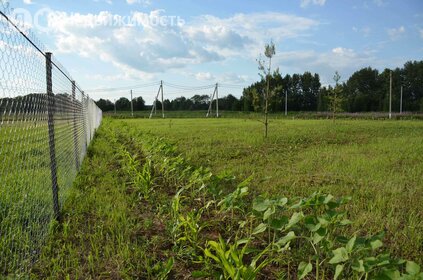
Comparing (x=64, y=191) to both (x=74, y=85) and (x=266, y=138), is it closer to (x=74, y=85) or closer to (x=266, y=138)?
(x=74, y=85)

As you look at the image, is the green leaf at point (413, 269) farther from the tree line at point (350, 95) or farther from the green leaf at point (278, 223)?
the tree line at point (350, 95)

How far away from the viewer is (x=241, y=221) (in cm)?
322

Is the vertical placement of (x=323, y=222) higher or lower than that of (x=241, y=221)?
higher

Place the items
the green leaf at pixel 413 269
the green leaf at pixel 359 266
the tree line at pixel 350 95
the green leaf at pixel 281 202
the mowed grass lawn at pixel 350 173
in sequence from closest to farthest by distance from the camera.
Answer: the green leaf at pixel 413 269 → the green leaf at pixel 359 266 → the green leaf at pixel 281 202 → the mowed grass lawn at pixel 350 173 → the tree line at pixel 350 95

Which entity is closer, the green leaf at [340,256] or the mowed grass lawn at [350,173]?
the green leaf at [340,256]

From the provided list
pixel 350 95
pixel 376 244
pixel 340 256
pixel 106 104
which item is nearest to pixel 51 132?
pixel 340 256

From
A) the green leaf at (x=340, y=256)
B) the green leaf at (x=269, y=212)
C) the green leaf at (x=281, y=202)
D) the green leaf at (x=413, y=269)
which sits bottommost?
the green leaf at (x=340, y=256)

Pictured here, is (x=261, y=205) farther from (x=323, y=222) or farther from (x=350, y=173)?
(x=350, y=173)

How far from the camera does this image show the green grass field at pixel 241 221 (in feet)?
7.64

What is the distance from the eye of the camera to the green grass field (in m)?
2.33

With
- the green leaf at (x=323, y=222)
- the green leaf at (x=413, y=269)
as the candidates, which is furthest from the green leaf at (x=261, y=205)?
the green leaf at (x=413, y=269)

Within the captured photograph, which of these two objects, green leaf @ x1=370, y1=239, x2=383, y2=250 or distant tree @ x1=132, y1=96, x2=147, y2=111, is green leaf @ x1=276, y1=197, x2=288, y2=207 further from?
distant tree @ x1=132, y1=96, x2=147, y2=111

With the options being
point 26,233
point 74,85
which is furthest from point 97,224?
point 74,85

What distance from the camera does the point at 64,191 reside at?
4391 mm
